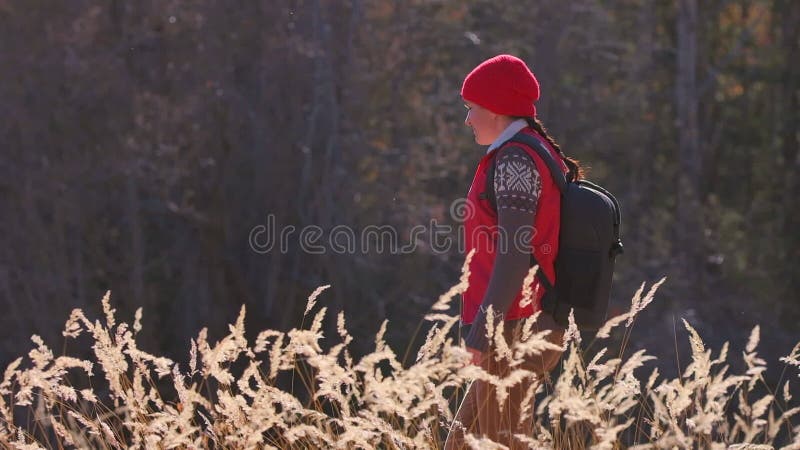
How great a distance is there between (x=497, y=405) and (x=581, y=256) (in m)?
0.51

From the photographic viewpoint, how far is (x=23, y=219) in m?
9.89

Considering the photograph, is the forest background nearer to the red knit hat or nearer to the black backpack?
the red knit hat

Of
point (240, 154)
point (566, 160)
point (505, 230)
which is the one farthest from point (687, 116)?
point (505, 230)

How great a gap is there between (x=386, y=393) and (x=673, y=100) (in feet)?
43.5

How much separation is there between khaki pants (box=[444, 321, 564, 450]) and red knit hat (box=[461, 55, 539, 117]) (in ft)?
2.17

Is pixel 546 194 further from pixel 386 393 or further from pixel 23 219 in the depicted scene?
pixel 23 219

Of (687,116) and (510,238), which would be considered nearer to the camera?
(510,238)

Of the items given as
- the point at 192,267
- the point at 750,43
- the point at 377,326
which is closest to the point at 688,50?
the point at 750,43

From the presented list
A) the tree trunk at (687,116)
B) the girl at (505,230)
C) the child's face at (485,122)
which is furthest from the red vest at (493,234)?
the tree trunk at (687,116)

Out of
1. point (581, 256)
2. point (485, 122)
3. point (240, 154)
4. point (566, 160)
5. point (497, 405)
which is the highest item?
point (485, 122)

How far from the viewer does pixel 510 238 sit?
123 inches

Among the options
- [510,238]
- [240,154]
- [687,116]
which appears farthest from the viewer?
[687,116]

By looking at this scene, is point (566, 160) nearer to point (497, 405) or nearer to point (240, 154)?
point (497, 405)

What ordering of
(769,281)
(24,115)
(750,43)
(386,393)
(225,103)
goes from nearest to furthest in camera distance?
(386,393) → (24,115) → (225,103) → (769,281) → (750,43)
